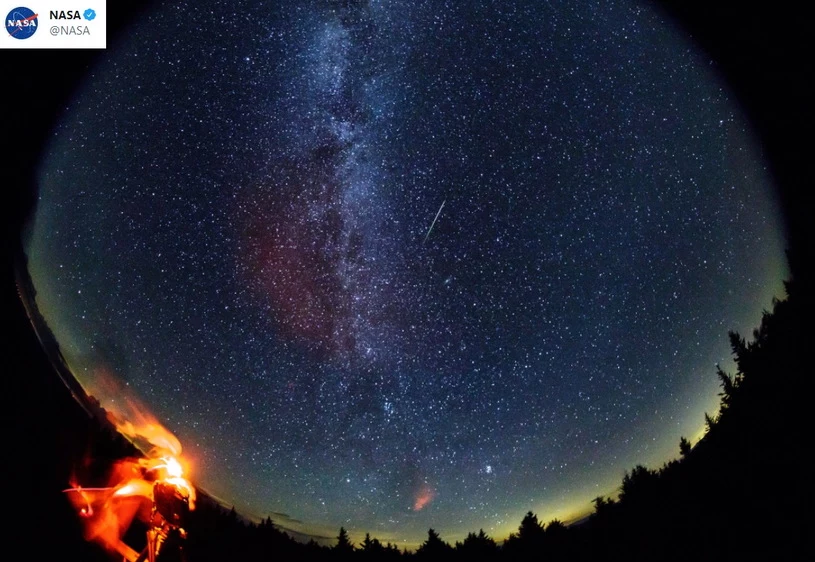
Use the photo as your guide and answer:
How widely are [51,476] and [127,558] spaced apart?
3374mm

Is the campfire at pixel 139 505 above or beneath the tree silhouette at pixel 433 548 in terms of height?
above

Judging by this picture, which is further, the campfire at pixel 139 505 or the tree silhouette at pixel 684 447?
the tree silhouette at pixel 684 447

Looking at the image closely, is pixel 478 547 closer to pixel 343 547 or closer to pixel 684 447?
pixel 343 547

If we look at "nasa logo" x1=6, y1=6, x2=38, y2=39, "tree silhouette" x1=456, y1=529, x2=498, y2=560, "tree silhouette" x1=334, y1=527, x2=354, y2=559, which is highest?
"nasa logo" x1=6, y1=6, x2=38, y2=39

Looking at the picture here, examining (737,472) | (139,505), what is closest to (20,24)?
(139,505)

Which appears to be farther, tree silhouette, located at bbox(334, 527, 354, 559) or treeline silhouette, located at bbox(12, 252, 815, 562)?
tree silhouette, located at bbox(334, 527, 354, 559)

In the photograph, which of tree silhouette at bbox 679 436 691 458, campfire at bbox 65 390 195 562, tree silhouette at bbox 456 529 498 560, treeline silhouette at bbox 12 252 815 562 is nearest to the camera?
campfire at bbox 65 390 195 562

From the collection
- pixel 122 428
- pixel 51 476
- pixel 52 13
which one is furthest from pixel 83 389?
pixel 52 13

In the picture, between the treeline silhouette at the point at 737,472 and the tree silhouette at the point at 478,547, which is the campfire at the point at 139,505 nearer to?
the treeline silhouette at the point at 737,472

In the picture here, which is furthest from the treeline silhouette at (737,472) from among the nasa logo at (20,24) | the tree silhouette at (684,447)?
the nasa logo at (20,24)

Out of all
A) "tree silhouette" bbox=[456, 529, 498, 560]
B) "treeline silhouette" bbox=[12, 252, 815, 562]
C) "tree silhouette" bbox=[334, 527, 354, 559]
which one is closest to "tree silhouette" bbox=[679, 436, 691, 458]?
"treeline silhouette" bbox=[12, 252, 815, 562]

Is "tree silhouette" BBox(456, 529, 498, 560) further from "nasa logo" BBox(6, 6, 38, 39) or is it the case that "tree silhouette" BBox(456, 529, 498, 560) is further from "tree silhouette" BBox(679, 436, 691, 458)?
"nasa logo" BBox(6, 6, 38, 39)

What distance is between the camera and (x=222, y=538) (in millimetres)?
17047

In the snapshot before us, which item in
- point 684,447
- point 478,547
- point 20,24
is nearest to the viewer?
point 20,24
